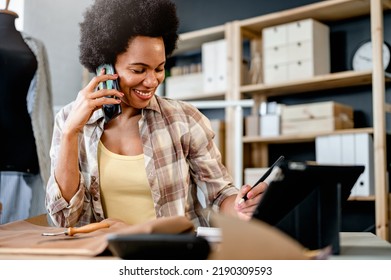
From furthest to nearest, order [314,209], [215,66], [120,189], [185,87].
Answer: [215,66] → [185,87] → [120,189] → [314,209]

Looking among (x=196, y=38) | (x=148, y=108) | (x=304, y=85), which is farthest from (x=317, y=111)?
(x=148, y=108)

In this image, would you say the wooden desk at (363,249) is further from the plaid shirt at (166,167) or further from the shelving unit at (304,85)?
the shelving unit at (304,85)

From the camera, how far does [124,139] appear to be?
3.68 ft

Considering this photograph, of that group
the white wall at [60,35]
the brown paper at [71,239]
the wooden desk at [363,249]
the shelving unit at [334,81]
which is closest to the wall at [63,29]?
the white wall at [60,35]

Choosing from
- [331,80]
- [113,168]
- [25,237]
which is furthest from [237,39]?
[25,237]

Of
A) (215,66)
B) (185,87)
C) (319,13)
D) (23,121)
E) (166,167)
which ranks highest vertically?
(319,13)

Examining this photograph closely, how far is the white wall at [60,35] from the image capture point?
3.92ft

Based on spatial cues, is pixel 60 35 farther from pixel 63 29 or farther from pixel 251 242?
pixel 251 242

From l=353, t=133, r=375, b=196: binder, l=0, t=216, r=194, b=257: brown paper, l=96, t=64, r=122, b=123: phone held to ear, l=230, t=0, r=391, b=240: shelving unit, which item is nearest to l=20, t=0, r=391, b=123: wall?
l=96, t=64, r=122, b=123: phone held to ear

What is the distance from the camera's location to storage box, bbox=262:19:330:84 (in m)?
2.52

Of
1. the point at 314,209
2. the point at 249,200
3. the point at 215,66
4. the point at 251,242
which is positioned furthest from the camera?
the point at 215,66

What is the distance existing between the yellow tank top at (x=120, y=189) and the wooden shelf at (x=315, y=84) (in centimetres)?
155

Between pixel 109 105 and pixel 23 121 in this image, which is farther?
pixel 23 121

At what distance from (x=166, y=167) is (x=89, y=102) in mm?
228
